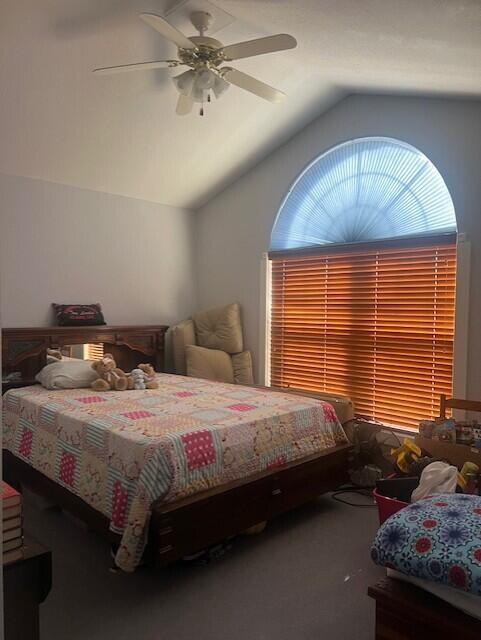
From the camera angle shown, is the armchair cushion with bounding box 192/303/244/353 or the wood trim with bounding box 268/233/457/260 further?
the armchair cushion with bounding box 192/303/244/353

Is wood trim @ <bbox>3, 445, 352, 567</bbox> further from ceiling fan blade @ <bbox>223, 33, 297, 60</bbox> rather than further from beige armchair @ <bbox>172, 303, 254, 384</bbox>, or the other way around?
ceiling fan blade @ <bbox>223, 33, 297, 60</bbox>

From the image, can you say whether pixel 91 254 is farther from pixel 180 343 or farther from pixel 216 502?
pixel 216 502

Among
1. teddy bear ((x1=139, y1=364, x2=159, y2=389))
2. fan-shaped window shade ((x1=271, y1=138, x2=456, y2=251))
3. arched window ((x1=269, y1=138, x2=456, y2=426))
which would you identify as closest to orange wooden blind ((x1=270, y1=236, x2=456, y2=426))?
arched window ((x1=269, y1=138, x2=456, y2=426))

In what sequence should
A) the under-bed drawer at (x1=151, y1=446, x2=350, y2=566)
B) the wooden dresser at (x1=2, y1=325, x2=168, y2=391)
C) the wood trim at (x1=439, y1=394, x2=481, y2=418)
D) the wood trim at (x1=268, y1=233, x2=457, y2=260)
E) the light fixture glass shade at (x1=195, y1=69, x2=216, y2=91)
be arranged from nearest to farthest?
the under-bed drawer at (x1=151, y1=446, x2=350, y2=566), the light fixture glass shade at (x1=195, y1=69, x2=216, y2=91), the wood trim at (x1=439, y1=394, x2=481, y2=418), the wood trim at (x1=268, y1=233, x2=457, y2=260), the wooden dresser at (x1=2, y1=325, x2=168, y2=391)

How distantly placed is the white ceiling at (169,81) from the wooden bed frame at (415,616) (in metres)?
1.96

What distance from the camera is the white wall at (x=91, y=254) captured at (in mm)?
3742

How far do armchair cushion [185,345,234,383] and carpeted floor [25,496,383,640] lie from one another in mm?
1885

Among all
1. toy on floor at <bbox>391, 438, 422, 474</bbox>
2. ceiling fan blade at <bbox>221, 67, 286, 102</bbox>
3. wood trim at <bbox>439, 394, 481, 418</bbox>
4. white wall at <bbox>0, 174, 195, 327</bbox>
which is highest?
ceiling fan blade at <bbox>221, 67, 286, 102</bbox>

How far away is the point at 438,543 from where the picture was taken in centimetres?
116

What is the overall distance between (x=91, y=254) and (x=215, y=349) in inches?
59.2

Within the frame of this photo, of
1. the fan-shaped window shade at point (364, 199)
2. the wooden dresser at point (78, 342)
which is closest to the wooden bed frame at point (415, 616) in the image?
the fan-shaped window shade at point (364, 199)

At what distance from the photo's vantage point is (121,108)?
11.0 feet

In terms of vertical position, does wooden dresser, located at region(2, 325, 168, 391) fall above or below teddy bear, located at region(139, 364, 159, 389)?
above

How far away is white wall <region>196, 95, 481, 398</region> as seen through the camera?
3107mm
